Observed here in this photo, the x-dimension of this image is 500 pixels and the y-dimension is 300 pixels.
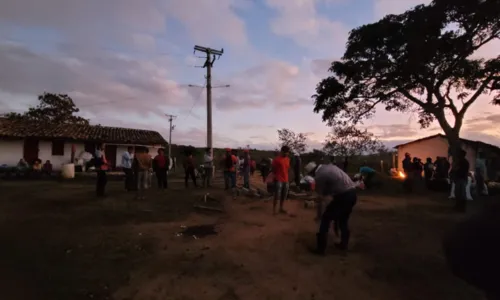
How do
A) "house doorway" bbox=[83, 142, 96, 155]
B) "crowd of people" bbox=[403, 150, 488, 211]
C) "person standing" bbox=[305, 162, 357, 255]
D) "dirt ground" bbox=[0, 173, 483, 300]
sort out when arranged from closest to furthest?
"dirt ground" bbox=[0, 173, 483, 300] < "person standing" bbox=[305, 162, 357, 255] < "crowd of people" bbox=[403, 150, 488, 211] < "house doorway" bbox=[83, 142, 96, 155]

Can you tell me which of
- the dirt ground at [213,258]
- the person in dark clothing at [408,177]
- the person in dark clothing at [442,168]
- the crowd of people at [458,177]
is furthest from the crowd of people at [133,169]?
the person in dark clothing at [442,168]

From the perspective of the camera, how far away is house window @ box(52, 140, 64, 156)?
26605 millimetres

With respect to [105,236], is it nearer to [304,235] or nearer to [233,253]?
[233,253]

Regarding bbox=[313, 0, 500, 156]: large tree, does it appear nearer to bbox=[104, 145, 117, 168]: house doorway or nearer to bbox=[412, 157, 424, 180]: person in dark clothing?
bbox=[412, 157, 424, 180]: person in dark clothing

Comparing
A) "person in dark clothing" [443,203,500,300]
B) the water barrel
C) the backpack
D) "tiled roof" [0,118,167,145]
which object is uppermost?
"tiled roof" [0,118,167,145]

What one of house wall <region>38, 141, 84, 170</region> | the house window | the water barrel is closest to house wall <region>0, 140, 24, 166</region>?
house wall <region>38, 141, 84, 170</region>

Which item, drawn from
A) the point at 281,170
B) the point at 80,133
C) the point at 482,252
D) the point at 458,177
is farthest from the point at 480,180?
the point at 80,133

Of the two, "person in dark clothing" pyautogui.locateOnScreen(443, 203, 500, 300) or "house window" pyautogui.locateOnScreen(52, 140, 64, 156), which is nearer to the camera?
"person in dark clothing" pyautogui.locateOnScreen(443, 203, 500, 300)

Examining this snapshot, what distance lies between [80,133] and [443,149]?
2798cm

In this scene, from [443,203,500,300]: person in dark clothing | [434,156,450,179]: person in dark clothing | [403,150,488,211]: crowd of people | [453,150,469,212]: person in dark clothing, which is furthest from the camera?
[434,156,450,179]: person in dark clothing

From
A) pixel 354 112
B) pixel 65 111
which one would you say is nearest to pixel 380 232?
pixel 354 112

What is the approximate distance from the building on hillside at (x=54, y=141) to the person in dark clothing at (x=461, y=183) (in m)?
24.3

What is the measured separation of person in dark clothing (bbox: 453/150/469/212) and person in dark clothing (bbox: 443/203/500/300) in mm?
6617

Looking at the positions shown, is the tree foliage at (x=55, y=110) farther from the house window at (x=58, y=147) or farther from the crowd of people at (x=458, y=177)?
the crowd of people at (x=458, y=177)
